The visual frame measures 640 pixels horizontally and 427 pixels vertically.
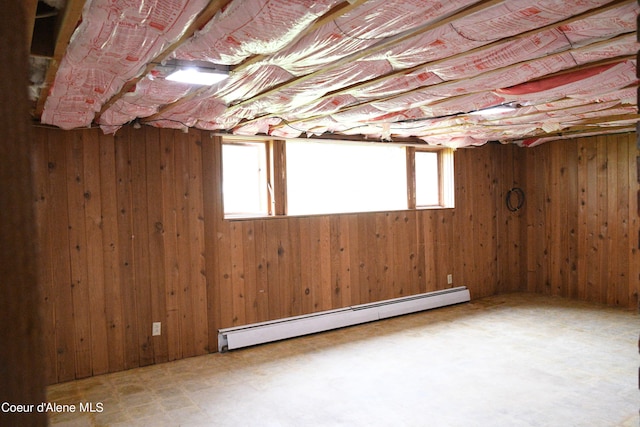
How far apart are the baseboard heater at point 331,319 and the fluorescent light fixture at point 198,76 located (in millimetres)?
2619

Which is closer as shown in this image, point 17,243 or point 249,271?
point 17,243

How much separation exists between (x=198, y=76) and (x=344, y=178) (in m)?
3.04

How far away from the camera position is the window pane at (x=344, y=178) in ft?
16.4

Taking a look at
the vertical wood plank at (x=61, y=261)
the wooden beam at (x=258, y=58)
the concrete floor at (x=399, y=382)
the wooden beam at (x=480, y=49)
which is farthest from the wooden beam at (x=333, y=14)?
the vertical wood plank at (x=61, y=261)

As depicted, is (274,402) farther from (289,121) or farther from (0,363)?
(0,363)

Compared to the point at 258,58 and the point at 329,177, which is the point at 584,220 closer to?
the point at 329,177

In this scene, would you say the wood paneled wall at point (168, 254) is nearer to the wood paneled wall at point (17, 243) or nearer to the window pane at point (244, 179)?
the window pane at point (244, 179)

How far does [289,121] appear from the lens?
4012mm

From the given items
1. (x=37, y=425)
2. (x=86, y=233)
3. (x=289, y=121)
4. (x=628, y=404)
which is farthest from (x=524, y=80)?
(x=86, y=233)

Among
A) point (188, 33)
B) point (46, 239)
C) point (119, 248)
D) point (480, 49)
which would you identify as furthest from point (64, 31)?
point (119, 248)

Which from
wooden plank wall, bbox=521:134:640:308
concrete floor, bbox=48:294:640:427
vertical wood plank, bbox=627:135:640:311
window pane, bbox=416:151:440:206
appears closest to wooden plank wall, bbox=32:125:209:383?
concrete floor, bbox=48:294:640:427

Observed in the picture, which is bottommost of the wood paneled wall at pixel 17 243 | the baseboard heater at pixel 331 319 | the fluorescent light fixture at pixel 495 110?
the baseboard heater at pixel 331 319

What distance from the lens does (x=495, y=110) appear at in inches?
144

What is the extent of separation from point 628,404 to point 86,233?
13.8 feet
